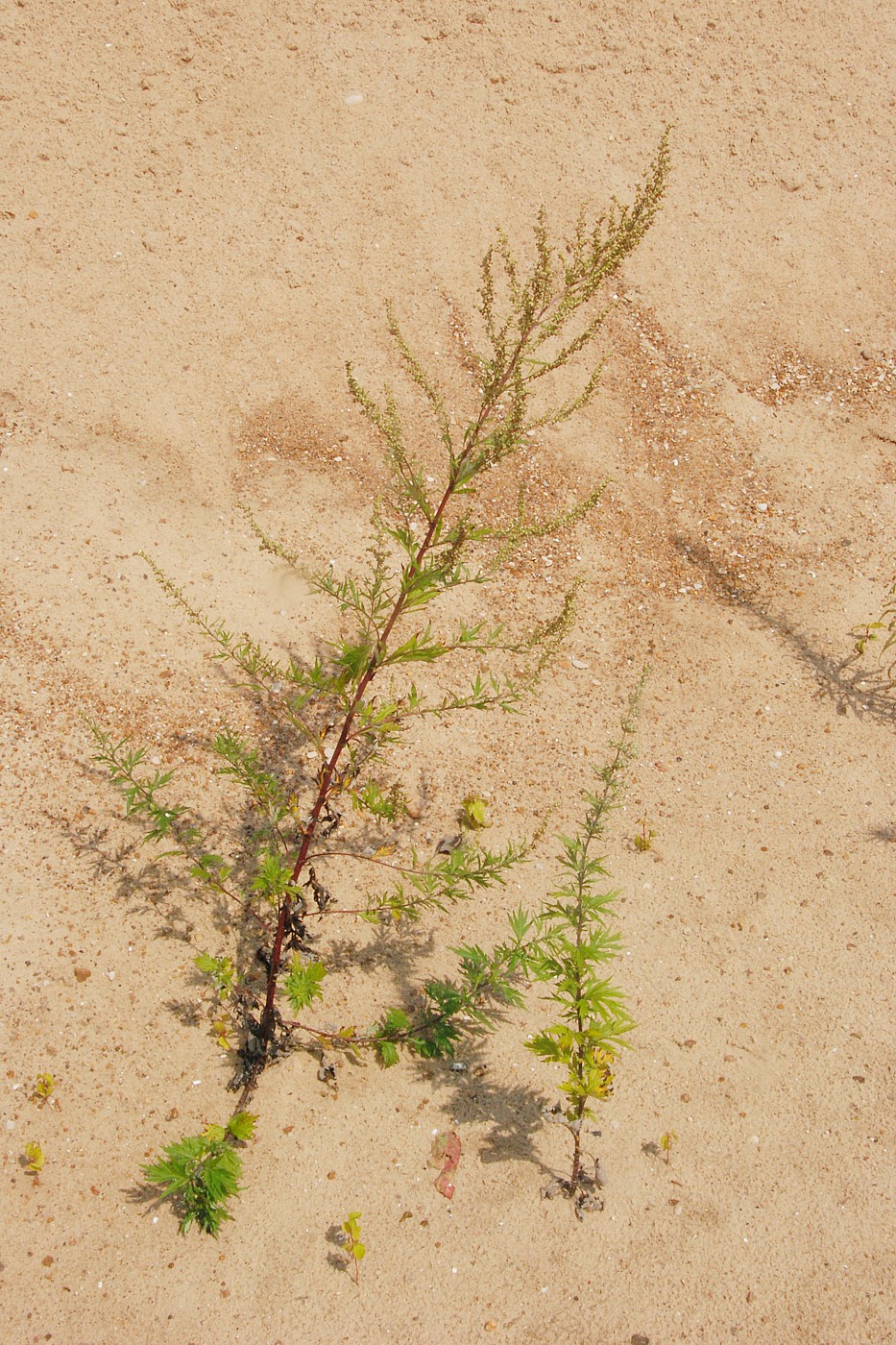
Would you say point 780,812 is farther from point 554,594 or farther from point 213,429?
point 213,429

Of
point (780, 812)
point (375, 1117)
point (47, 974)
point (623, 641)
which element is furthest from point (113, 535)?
point (780, 812)

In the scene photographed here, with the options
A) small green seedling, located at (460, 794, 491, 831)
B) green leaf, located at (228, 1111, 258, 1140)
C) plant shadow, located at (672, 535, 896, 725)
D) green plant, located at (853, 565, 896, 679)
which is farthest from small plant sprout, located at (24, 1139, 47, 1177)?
green plant, located at (853, 565, 896, 679)

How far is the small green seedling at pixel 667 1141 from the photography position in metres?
3.05

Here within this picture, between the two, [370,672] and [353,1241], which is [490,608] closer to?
[370,672]

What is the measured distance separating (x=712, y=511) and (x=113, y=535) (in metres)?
2.75

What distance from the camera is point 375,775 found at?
12.3 ft

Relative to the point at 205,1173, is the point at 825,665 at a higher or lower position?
higher

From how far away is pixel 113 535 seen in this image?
418 cm

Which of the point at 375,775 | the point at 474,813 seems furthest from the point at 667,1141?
the point at 375,775

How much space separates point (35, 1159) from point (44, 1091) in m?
0.18

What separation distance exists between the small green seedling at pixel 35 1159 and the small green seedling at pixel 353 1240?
2.87 ft

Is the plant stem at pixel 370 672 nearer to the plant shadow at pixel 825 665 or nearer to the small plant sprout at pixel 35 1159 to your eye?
the small plant sprout at pixel 35 1159

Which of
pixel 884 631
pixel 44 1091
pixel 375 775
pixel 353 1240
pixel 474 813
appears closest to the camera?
pixel 353 1240

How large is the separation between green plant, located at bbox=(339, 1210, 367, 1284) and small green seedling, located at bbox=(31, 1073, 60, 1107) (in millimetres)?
925
